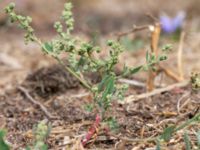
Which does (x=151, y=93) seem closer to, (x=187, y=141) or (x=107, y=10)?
(x=187, y=141)

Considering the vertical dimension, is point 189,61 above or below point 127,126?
above

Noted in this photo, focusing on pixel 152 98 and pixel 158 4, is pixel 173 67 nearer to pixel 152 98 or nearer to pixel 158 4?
pixel 152 98

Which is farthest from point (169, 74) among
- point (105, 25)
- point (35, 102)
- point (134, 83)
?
point (105, 25)

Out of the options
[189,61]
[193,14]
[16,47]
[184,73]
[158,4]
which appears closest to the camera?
[184,73]

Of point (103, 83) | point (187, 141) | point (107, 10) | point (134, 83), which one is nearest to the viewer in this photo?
point (187, 141)

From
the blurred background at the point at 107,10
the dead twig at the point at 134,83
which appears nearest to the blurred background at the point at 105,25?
the blurred background at the point at 107,10

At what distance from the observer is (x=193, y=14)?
16.4 ft

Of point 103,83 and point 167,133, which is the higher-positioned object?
point 103,83

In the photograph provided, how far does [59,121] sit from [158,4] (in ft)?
11.4

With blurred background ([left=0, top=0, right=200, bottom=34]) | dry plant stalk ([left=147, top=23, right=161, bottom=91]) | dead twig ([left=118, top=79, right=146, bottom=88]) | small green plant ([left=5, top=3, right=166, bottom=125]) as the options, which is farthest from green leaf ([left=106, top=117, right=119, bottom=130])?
blurred background ([left=0, top=0, right=200, bottom=34])

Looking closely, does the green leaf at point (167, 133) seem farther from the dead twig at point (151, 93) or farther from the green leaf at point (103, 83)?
the dead twig at point (151, 93)

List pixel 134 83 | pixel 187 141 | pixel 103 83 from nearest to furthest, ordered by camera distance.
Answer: pixel 187 141, pixel 103 83, pixel 134 83

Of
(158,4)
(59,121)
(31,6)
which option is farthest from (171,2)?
(59,121)

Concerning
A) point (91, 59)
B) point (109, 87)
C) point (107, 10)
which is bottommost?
point (109, 87)
